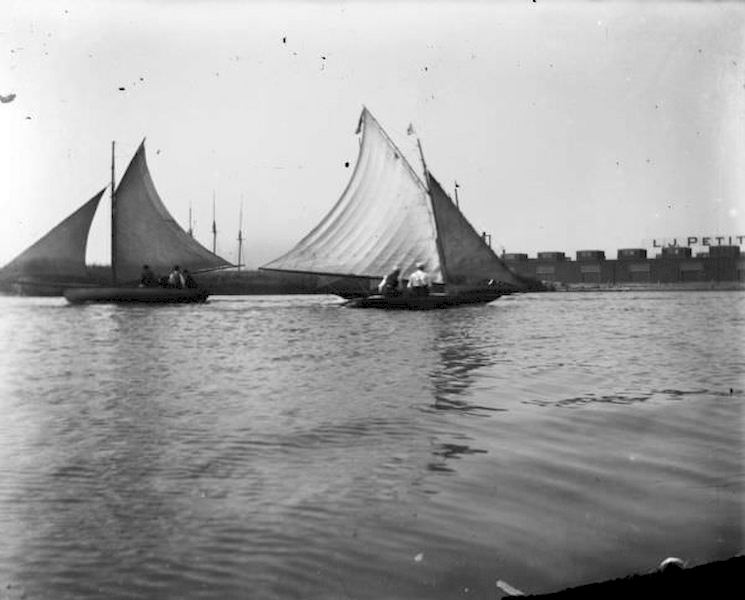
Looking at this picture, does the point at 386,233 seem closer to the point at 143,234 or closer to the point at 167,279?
the point at 143,234

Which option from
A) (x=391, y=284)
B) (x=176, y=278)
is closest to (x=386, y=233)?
(x=391, y=284)

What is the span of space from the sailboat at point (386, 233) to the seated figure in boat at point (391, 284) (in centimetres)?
29

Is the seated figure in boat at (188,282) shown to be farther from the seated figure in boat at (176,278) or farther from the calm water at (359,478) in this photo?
the calm water at (359,478)

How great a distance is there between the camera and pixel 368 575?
468 centimetres

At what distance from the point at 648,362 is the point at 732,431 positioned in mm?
8347

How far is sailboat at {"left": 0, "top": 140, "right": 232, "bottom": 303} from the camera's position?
3734 cm

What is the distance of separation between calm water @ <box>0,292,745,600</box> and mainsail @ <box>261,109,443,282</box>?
2184 cm

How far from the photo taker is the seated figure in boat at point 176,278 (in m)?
42.0

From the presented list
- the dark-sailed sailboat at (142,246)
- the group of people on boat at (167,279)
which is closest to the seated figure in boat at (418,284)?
the dark-sailed sailboat at (142,246)

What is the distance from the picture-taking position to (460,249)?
1549 inches

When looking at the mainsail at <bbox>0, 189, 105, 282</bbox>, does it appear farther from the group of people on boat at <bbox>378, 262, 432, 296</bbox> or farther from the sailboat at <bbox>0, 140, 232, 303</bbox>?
the group of people on boat at <bbox>378, 262, 432, 296</bbox>

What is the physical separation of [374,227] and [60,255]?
13.8m

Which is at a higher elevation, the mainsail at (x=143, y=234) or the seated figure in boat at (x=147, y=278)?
the mainsail at (x=143, y=234)

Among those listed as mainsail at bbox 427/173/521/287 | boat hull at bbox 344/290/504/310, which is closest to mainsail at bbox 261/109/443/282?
mainsail at bbox 427/173/521/287
